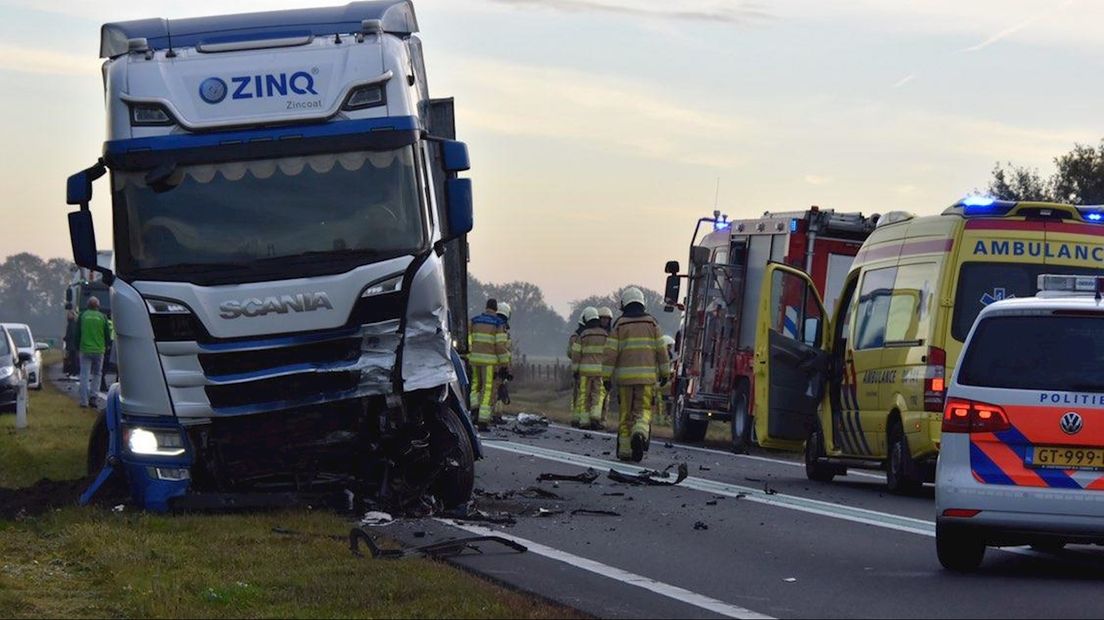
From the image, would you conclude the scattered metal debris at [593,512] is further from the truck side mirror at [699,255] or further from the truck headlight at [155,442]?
the truck side mirror at [699,255]

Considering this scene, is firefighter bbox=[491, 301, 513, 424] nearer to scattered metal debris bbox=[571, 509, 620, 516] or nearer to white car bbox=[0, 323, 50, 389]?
scattered metal debris bbox=[571, 509, 620, 516]

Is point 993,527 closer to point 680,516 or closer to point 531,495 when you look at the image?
point 680,516

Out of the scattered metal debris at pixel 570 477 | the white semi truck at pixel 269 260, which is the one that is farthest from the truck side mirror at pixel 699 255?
the white semi truck at pixel 269 260

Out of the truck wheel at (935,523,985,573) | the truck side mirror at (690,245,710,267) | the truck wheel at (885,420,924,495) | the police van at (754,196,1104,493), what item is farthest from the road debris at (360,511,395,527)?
the truck side mirror at (690,245,710,267)

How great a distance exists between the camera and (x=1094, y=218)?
50.7ft

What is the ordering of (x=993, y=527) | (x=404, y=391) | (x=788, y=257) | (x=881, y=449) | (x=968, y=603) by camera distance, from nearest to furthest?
(x=968, y=603)
(x=993, y=527)
(x=404, y=391)
(x=881, y=449)
(x=788, y=257)

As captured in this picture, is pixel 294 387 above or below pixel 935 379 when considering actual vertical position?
below

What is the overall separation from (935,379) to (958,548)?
4.97 m

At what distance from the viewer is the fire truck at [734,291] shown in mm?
23719

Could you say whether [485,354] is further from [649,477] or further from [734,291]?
[649,477]

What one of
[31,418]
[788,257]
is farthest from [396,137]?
[31,418]

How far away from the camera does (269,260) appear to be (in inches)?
488

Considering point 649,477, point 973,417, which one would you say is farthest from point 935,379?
point 973,417

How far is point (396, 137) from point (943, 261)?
512 centimetres
